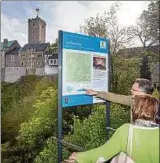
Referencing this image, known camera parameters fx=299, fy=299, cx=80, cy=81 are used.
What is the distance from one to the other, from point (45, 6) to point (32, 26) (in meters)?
0.22

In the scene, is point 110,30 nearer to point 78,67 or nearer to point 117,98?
point 78,67

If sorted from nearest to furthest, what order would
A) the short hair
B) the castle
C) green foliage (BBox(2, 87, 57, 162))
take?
the short hair, the castle, green foliage (BBox(2, 87, 57, 162))

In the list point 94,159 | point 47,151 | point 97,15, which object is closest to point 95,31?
point 97,15

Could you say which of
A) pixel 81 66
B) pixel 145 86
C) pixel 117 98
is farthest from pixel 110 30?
pixel 145 86

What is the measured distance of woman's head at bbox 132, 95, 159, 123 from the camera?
3.88ft

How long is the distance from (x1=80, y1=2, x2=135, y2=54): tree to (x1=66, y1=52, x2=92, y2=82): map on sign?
59cm

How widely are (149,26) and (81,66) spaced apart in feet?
2.68

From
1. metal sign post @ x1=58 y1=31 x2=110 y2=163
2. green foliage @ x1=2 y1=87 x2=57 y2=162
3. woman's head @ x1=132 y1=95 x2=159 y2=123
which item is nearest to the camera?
woman's head @ x1=132 y1=95 x2=159 y2=123

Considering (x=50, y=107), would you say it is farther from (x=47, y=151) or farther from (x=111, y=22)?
(x=111, y=22)

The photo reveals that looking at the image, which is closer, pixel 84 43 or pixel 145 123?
pixel 145 123

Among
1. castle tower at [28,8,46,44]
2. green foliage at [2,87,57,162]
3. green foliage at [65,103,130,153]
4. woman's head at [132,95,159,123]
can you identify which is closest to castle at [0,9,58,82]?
castle tower at [28,8,46,44]

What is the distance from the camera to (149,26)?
2.73 m

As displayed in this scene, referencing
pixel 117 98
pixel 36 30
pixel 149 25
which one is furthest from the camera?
pixel 36 30

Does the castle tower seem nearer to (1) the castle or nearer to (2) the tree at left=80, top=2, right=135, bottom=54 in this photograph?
(1) the castle
